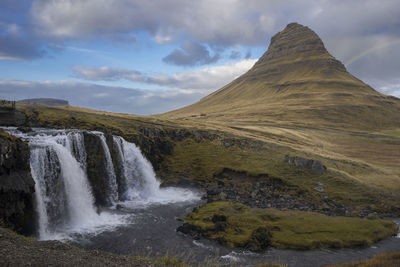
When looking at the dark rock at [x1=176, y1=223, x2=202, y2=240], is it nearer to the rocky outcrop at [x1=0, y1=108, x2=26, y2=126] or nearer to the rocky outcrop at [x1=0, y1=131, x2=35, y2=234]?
the rocky outcrop at [x1=0, y1=131, x2=35, y2=234]

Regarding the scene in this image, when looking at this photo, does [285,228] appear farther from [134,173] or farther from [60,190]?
[134,173]

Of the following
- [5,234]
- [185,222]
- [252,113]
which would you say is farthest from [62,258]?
[252,113]

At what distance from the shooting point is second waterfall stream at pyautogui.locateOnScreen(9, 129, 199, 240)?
106 ft

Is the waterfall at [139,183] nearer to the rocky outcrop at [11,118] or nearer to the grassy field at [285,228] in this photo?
the grassy field at [285,228]

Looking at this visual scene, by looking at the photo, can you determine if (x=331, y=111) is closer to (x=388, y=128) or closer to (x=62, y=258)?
(x=388, y=128)

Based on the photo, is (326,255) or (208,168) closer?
(326,255)

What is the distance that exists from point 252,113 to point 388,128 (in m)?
85.6

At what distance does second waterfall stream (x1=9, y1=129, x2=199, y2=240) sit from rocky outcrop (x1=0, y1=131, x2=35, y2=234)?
1.39m

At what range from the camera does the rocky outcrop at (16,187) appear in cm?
2700

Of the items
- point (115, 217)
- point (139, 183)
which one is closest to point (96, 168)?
point (115, 217)

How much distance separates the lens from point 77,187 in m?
37.7

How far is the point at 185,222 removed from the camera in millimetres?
36562

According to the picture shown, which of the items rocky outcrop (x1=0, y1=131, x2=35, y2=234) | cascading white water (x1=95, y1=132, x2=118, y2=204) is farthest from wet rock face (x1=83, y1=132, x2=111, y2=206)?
rocky outcrop (x1=0, y1=131, x2=35, y2=234)

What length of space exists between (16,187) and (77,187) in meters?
10.1
